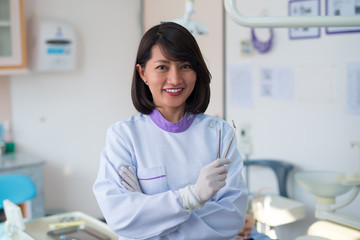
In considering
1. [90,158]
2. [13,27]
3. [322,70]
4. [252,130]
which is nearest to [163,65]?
[322,70]

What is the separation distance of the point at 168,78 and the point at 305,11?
79.0 inches

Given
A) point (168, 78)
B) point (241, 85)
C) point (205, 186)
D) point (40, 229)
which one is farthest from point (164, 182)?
point (241, 85)

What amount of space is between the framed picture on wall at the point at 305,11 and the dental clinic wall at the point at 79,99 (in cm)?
183

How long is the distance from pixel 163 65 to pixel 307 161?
2038 mm

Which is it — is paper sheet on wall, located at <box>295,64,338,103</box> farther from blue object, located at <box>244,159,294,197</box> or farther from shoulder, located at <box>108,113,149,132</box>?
shoulder, located at <box>108,113,149,132</box>

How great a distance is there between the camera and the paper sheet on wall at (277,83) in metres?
3.03

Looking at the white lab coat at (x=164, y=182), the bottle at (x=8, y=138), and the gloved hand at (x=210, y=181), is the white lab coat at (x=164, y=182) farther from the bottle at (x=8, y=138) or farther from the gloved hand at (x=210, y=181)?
the bottle at (x=8, y=138)

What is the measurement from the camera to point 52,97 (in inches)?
151

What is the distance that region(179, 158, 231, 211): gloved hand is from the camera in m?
1.07

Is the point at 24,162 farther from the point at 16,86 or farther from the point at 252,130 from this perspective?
the point at 252,130

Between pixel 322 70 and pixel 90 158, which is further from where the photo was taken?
pixel 90 158

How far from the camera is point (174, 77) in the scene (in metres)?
1.17

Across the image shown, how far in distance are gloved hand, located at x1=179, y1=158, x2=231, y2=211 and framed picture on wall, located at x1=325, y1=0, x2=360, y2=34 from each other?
1.89 metres

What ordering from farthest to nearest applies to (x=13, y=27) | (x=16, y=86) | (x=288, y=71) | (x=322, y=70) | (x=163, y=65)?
(x=16, y=86)
(x=13, y=27)
(x=288, y=71)
(x=322, y=70)
(x=163, y=65)
